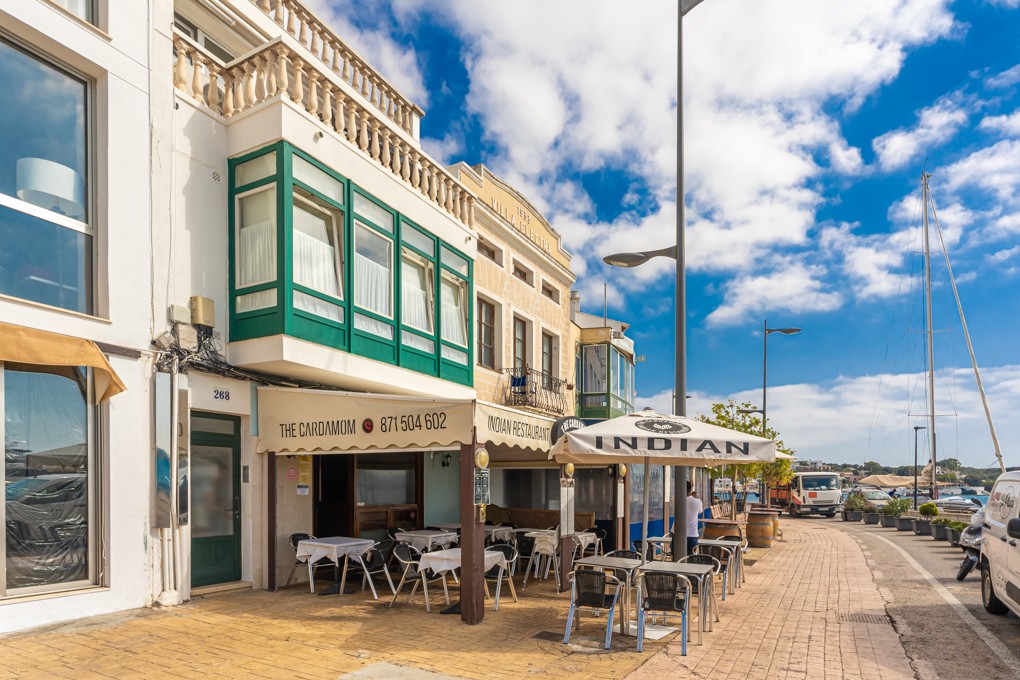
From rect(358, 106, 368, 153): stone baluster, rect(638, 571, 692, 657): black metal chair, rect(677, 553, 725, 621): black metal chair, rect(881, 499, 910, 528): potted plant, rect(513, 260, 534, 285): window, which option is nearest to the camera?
rect(638, 571, 692, 657): black metal chair

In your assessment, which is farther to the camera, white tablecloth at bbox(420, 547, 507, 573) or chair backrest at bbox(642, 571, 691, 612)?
white tablecloth at bbox(420, 547, 507, 573)

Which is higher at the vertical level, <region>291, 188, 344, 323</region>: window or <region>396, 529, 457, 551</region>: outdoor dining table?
<region>291, 188, 344, 323</region>: window

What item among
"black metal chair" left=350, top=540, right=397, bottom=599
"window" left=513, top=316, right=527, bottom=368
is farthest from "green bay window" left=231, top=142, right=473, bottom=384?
"window" left=513, top=316, right=527, bottom=368

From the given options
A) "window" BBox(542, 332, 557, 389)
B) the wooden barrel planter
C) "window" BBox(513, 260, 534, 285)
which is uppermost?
"window" BBox(513, 260, 534, 285)

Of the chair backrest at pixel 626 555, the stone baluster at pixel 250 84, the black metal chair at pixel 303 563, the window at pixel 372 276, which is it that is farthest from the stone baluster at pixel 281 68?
the chair backrest at pixel 626 555

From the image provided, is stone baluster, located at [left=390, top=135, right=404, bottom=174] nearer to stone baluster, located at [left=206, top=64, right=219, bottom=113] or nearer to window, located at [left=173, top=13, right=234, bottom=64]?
window, located at [left=173, top=13, right=234, bottom=64]

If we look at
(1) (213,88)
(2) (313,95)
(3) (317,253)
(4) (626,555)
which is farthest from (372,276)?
(4) (626,555)

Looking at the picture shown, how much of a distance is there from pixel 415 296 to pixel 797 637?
28.3ft

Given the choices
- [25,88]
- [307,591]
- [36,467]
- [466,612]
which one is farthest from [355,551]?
[25,88]

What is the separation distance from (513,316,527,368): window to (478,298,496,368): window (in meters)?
1.05

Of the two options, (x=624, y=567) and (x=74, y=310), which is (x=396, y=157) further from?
(x=624, y=567)

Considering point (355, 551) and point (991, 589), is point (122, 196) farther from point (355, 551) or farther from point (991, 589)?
point (991, 589)

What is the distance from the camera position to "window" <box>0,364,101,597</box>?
7.91 metres

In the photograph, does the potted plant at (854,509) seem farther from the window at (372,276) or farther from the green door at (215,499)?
the green door at (215,499)
